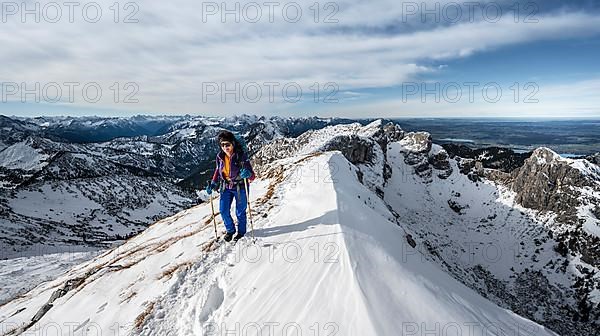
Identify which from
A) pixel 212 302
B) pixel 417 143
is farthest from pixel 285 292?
pixel 417 143

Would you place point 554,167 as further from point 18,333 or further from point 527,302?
Answer: point 18,333

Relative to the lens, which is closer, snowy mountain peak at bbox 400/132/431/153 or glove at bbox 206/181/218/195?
glove at bbox 206/181/218/195

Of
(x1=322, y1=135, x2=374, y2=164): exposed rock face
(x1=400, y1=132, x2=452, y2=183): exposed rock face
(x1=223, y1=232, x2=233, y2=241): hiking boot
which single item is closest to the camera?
(x1=223, y1=232, x2=233, y2=241): hiking boot

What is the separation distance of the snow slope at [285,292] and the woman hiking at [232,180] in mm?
831

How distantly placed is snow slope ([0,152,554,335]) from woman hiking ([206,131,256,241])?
83 centimetres

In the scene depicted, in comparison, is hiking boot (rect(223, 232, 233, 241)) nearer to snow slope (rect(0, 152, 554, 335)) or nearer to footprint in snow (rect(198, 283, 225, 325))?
snow slope (rect(0, 152, 554, 335))

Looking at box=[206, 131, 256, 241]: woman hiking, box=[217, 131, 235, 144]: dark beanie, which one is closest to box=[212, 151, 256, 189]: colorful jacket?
box=[206, 131, 256, 241]: woman hiking

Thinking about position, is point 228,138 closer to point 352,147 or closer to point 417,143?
point 352,147

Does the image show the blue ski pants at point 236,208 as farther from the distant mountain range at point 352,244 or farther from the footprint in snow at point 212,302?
the footprint in snow at point 212,302

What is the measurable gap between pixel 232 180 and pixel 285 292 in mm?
4924

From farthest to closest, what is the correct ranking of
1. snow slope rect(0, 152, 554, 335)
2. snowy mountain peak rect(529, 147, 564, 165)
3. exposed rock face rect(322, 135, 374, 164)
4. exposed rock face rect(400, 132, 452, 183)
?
exposed rock face rect(400, 132, 452, 183)
snowy mountain peak rect(529, 147, 564, 165)
exposed rock face rect(322, 135, 374, 164)
snow slope rect(0, 152, 554, 335)

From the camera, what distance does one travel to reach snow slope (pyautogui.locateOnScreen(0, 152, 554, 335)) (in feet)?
20.7

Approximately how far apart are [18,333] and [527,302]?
83.4 m

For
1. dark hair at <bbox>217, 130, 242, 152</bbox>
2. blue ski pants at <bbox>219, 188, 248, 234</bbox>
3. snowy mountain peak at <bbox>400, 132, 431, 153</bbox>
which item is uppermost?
snowy mountain peak at <bbox>400, 132, 431, 153</bbox>
